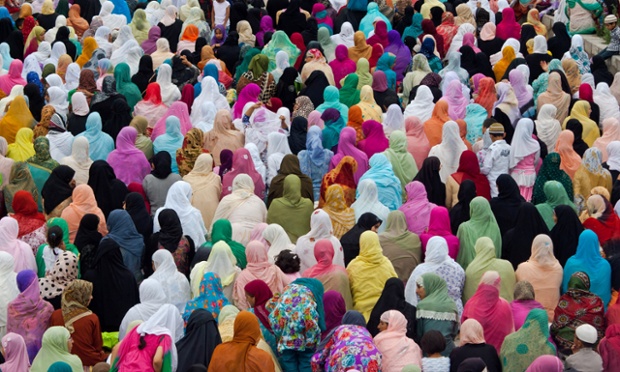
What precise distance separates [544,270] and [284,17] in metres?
8.96

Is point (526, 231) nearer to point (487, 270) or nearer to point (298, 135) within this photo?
point (487, 270)

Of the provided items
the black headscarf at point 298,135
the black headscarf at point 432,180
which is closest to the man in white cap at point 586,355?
the black headscarf at point 432,180

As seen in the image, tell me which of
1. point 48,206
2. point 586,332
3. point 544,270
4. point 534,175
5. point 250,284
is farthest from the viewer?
point 534,175

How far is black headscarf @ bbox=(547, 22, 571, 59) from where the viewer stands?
1852 cm

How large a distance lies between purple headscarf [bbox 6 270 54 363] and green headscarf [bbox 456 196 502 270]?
364cm

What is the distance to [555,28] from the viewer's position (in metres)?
18.7

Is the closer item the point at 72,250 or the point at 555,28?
the point at 72,250

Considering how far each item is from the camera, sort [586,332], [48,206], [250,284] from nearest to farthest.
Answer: [586,332]
[250,284]
[48,206]

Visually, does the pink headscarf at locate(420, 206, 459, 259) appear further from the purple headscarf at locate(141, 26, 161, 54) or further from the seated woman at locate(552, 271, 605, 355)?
the purple headscarf at locate(141, 26, 161, 54)

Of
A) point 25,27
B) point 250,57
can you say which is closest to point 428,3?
point 250,57

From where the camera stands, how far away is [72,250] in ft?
39.6

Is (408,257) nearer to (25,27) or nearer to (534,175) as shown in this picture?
(534,175)

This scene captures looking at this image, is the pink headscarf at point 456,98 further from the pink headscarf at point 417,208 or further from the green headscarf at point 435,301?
the green headscarf at point 435,301

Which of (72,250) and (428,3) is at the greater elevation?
(72,250)
